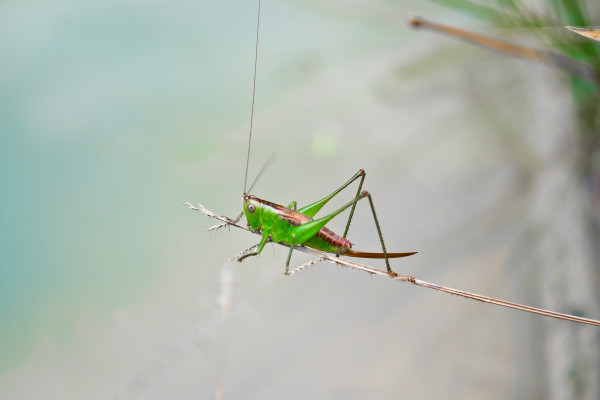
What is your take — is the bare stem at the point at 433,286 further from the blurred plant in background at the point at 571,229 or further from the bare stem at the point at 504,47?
the blurred plant in background at the point at 571,229

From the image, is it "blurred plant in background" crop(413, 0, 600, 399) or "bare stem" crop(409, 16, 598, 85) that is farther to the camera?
"blurred plant in background" crop(413, 0, 600, 399)

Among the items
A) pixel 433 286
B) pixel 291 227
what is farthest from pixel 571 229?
pixel 433 286

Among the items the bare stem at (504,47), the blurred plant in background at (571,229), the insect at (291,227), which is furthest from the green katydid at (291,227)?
the blurred plant in background at (571,229)

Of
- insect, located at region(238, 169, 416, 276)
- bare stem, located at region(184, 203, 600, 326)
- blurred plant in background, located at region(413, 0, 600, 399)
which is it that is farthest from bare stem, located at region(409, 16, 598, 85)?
blurred plant in background, located at region(413, 0, 600, 399)

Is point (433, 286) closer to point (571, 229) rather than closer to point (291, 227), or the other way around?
point (291, 227)

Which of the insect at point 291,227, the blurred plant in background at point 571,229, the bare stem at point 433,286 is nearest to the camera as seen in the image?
the bare stem at point 433,286

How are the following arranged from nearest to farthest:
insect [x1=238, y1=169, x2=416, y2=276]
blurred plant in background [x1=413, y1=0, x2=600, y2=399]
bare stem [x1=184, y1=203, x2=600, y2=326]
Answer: bare stem [x1=184, y1=203, x2=600, y2=326]
insect [x1=238, y1=169, x2=416, y2=276]
blurred plant in background [x1=413, y1=0, x2=600, y2=399]

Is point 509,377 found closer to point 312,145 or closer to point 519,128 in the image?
point 519,128

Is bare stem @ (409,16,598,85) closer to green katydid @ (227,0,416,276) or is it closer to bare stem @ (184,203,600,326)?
bare stem @ (184,203,600,326)

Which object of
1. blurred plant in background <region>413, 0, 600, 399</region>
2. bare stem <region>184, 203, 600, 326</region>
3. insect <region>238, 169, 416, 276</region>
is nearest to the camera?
bare stem <region>184, 203, 600, 326</region>

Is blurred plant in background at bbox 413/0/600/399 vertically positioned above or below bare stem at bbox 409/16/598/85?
below

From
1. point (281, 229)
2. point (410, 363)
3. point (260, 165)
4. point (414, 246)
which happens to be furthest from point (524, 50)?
point (410, 363)
